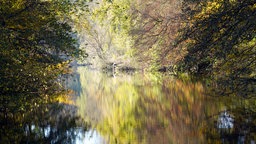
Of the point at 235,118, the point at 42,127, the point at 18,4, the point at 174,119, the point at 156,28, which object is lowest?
the point at 42,127

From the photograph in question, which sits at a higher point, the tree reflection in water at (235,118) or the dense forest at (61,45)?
the dense forest at (61,45)

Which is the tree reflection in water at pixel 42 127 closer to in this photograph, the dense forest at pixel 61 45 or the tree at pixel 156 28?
the dense forest at pixel 61 45

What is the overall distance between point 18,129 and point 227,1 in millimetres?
8872

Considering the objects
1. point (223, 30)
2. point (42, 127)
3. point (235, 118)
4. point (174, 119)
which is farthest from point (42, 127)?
point (223, 30)

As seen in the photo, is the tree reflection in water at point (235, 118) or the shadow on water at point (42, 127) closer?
the tree reflection in water at point (235, 118)

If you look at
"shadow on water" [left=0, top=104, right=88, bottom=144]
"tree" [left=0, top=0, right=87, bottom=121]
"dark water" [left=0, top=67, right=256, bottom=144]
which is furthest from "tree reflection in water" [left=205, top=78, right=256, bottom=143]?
"tree" [left=0, top=0, right=87, bottom=121]

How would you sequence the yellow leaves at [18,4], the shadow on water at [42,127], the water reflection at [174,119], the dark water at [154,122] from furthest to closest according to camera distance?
the yellow leaves at [18,4] → the shadow on water at [42,127] → the dark water at [154,122] → the water reflection at [174,119]

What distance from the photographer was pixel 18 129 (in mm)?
12867

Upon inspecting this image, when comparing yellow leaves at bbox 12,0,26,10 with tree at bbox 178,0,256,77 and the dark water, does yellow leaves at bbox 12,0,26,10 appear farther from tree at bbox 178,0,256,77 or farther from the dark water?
tree at bbox 178,0,256,77

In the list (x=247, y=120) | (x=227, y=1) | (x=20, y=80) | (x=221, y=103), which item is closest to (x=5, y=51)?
(x=20, y=80)

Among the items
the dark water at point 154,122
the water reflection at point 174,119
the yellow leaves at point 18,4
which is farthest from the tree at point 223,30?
the yellow leaves at point 18,4

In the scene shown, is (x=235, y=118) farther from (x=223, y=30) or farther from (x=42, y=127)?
(x=42, y=127)

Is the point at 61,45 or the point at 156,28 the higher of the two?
the point at 156,28

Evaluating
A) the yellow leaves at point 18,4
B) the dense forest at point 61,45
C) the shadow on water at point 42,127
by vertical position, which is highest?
the yellow leaves at point 18,4
